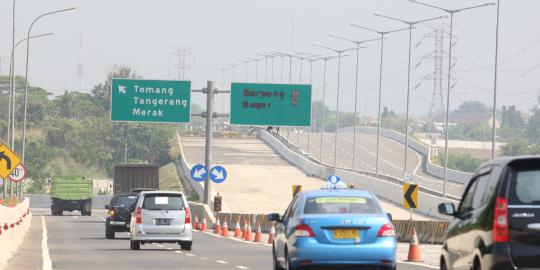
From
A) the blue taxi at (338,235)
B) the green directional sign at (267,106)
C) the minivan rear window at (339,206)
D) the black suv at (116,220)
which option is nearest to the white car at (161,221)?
the black suv at (116,220)

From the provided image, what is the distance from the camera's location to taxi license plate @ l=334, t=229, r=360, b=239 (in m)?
21.1

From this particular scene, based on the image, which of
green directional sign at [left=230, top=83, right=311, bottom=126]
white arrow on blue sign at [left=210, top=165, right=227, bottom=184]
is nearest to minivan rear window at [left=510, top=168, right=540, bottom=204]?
white arrow on blue sign at [left=210, top=165, right=227, bottom=184]

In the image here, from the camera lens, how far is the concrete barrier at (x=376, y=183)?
253 ft

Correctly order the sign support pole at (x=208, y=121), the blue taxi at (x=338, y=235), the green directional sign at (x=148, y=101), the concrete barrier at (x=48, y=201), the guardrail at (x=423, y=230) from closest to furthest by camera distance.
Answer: the blue taxi at (x=338, y=235) → the guardrail at (x=423, y=230) → the sign support pole at (x=208, y=121) → the green directional sign at (x=148, y=101) → the concrete barrier at (x=48, y=201)

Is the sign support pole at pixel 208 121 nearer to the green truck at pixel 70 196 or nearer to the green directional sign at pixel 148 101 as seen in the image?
the green directional sign at pixel 148 101

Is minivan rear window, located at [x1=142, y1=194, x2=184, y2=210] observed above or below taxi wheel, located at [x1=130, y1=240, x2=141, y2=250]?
above

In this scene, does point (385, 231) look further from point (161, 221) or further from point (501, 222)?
point (161, 221)

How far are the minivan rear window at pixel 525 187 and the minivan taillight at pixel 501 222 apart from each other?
158 mm

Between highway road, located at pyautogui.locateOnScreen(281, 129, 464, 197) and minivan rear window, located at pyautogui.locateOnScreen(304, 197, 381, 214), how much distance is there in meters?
78.3

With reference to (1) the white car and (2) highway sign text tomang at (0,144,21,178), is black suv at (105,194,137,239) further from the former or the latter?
(1) the white car

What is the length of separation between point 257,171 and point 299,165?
6582mm

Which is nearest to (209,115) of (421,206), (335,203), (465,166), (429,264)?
(421,206)

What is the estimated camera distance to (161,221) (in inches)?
1443

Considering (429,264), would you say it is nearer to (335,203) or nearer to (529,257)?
(335,203)
